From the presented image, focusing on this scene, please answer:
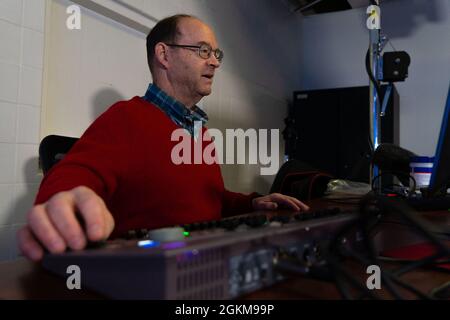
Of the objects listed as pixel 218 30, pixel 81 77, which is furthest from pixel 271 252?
pixel 218 30

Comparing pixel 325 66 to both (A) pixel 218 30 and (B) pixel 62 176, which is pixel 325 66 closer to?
(A) pixel 218 30

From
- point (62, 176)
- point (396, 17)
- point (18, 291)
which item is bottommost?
A: point (18, 291)

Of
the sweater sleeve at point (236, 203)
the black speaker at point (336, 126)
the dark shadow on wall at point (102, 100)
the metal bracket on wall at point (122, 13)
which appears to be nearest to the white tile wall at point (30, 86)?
the dark shadow on wall at point (102, 100)

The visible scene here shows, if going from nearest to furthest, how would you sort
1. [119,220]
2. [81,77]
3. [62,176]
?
[62,176] < [119,220] < [81,77]

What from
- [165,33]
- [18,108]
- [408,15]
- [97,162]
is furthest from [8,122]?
[408,15]

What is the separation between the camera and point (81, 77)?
174 centimetres

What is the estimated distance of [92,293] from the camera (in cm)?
37

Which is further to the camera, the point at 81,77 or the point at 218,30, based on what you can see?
the point at 218,30

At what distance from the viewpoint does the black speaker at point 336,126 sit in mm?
3272

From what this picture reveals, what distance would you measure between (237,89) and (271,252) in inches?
107

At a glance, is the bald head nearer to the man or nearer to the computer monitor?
the man

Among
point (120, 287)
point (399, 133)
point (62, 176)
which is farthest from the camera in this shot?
point (399, 133)

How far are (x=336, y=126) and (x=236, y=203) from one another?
2.35 m

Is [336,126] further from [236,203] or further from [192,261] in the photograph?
[192,261]
